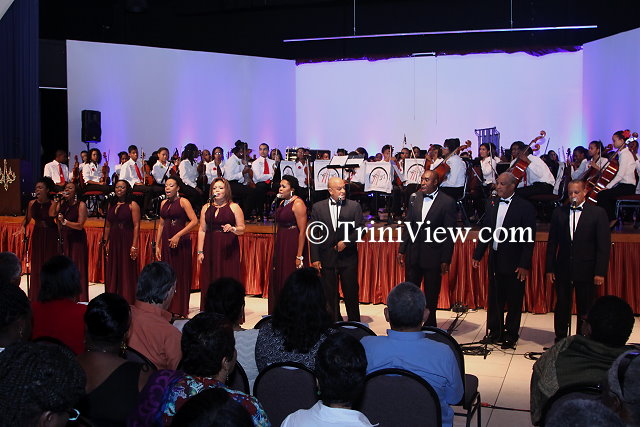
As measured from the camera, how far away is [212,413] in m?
1.75

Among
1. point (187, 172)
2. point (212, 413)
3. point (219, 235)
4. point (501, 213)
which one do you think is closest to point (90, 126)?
point (187, 172)

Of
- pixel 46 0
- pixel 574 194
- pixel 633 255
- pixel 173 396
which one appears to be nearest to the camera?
pixel 173 396

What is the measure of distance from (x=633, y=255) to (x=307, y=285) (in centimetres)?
554

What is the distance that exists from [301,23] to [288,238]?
10553 millimetres

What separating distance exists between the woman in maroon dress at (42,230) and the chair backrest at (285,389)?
18.5 feet

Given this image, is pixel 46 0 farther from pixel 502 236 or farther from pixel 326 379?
pixel 326 379

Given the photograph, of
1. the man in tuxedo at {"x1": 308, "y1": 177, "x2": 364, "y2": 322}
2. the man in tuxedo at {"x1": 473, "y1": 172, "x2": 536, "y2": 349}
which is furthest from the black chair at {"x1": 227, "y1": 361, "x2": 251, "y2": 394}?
the man in tuxedo at {"x1": 308, "y1": 177, "x2": 364, "y2": 322}

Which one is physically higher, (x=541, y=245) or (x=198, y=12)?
(x=198, y=12)

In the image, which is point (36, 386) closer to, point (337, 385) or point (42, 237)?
point (337, 385)

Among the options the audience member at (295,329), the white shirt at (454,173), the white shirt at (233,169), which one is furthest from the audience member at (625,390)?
the white shirt at (233,169)

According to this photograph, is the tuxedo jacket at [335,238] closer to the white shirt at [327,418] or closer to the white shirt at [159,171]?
the white shirt at [327,418]

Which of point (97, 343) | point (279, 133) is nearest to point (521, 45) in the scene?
point (279, 133)

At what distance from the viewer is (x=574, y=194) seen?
6.34m

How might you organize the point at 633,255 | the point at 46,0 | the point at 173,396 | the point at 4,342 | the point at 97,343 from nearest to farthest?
the point at 173,396 → the point at 4,342 → the point at 97,343 → the point at 633,255 → the point at 46,0
